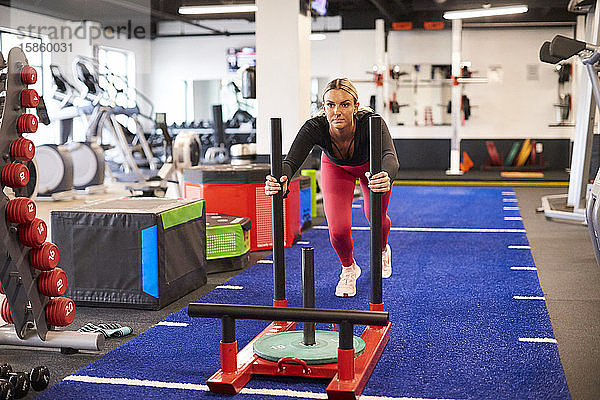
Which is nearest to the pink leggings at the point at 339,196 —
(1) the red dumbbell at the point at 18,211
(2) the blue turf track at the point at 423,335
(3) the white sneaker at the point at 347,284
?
(3) the white sneaker at the point at 347,284

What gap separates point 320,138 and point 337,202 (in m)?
0.49

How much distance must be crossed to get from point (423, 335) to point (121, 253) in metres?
1.65

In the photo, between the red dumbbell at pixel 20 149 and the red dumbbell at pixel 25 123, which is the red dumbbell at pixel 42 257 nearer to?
the red dumbbell at pixel 20 149

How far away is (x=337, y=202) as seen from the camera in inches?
153

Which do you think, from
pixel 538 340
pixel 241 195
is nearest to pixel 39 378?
pixel 538 340

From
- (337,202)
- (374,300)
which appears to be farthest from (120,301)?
(374,300)

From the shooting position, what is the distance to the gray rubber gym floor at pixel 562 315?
281 centimetres

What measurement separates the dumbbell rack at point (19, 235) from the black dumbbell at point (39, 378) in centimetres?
37

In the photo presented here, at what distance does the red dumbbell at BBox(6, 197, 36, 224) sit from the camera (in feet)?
8.96

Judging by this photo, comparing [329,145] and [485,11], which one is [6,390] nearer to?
[329,145]

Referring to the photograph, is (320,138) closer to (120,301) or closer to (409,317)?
(409,317)

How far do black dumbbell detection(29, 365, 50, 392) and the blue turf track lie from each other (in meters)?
0.05

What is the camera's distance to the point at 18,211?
2730 mm

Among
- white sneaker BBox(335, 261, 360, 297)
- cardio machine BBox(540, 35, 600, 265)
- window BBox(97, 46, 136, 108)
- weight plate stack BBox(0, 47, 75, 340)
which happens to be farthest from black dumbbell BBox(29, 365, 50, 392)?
window BBox(97, 46, 136, 108)
